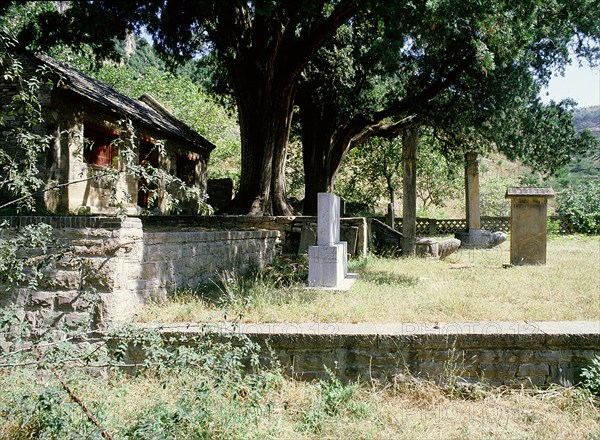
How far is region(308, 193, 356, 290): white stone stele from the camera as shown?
8.08m

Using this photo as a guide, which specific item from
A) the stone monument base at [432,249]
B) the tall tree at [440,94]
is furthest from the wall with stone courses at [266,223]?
the tall tree at [440,94]

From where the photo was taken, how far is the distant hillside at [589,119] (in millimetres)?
87575

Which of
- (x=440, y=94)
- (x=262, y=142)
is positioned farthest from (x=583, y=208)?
(x=262, y=142)

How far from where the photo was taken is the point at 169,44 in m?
9.73

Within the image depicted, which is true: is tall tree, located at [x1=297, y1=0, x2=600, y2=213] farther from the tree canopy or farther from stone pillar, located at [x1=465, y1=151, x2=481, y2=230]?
stone pillar, located at [x1=465, y1=151, x2=481, y2=230]

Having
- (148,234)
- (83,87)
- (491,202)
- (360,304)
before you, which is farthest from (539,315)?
(491,202)

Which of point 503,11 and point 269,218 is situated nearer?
point 503,11

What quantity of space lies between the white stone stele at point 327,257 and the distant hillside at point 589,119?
91.3 meters

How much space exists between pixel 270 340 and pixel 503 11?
7.70 meters

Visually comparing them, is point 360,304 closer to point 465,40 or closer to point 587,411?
point 587,411

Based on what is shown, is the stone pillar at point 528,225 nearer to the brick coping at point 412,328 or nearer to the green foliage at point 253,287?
the green foliage at point 253,287

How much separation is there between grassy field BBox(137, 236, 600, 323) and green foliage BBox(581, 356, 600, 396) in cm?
90

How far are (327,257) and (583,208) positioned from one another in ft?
63.2

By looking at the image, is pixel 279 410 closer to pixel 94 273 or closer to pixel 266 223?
pixel 94 273
